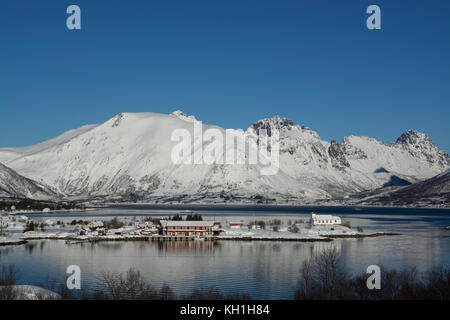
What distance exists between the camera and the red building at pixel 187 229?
8512 cm

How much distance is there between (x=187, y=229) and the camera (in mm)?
85812

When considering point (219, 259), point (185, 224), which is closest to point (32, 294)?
point (219, 259)

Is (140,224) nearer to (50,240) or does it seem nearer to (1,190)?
(50,240)

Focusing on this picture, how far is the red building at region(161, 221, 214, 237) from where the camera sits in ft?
279

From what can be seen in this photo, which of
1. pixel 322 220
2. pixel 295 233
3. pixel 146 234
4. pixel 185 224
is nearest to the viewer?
pixel 146 234

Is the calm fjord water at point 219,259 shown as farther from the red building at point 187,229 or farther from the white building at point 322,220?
the white building at point 322,220

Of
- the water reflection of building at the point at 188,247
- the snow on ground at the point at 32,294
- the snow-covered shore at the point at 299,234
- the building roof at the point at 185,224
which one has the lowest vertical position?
the water reflection of building at the point at 188,247

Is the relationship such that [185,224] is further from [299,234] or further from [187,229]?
[299,234]

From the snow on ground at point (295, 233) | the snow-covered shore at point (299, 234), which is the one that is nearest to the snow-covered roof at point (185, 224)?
the snow-covered shore at point (299, 234)

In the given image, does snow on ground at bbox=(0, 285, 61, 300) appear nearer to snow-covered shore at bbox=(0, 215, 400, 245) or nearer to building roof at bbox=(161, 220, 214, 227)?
snow-covered shore at bbox=(0, 215, 400, 245)

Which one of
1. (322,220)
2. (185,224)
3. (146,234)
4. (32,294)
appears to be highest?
(185,224)

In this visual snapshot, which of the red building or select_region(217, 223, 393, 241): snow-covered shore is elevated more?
the red building

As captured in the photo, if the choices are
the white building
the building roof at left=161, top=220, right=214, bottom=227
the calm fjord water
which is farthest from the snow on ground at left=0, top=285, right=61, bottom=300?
the white building

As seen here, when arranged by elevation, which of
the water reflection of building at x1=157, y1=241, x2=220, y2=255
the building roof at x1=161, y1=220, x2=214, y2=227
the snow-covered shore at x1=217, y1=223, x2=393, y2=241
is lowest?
the water reflection of building at x1=157, y1=241, x2=220, y2=255
